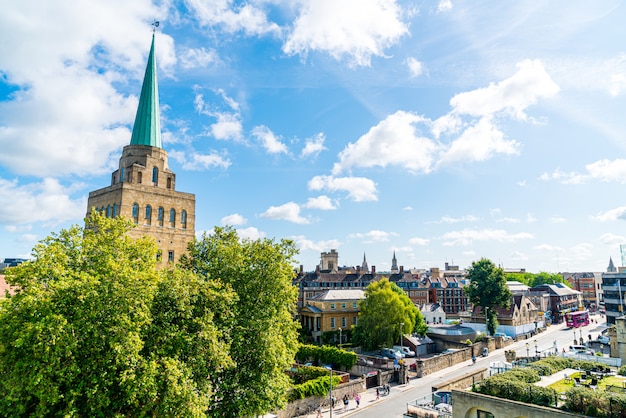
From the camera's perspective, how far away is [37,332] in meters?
16.2

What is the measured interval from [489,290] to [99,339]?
61742mm

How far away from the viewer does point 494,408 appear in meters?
21.9

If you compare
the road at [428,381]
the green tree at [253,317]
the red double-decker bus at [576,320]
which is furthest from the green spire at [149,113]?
the red double-decker bus at [576,320]

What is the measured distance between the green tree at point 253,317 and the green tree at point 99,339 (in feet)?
8.29

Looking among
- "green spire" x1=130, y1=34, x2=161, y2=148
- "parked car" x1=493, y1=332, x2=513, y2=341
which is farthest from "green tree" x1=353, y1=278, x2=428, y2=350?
"green spire" x1=130, y1=34, x2=161, y2=148

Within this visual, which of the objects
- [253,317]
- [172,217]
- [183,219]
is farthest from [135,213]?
[253,317]

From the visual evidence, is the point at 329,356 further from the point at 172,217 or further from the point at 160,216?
the point at 160,216

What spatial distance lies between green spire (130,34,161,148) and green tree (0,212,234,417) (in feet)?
90.0

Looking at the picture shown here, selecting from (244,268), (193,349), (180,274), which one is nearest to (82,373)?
(193,349)

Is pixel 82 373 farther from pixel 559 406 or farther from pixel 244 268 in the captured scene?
pixel 559 406

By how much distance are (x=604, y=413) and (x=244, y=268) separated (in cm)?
1956

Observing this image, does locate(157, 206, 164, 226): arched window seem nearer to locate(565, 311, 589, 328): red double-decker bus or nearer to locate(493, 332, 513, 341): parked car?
locate(493, 332, 513, 341): parked car

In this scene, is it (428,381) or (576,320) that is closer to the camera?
(428,381)

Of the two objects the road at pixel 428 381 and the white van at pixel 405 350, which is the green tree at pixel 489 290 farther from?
the white van at pixel 405 350
